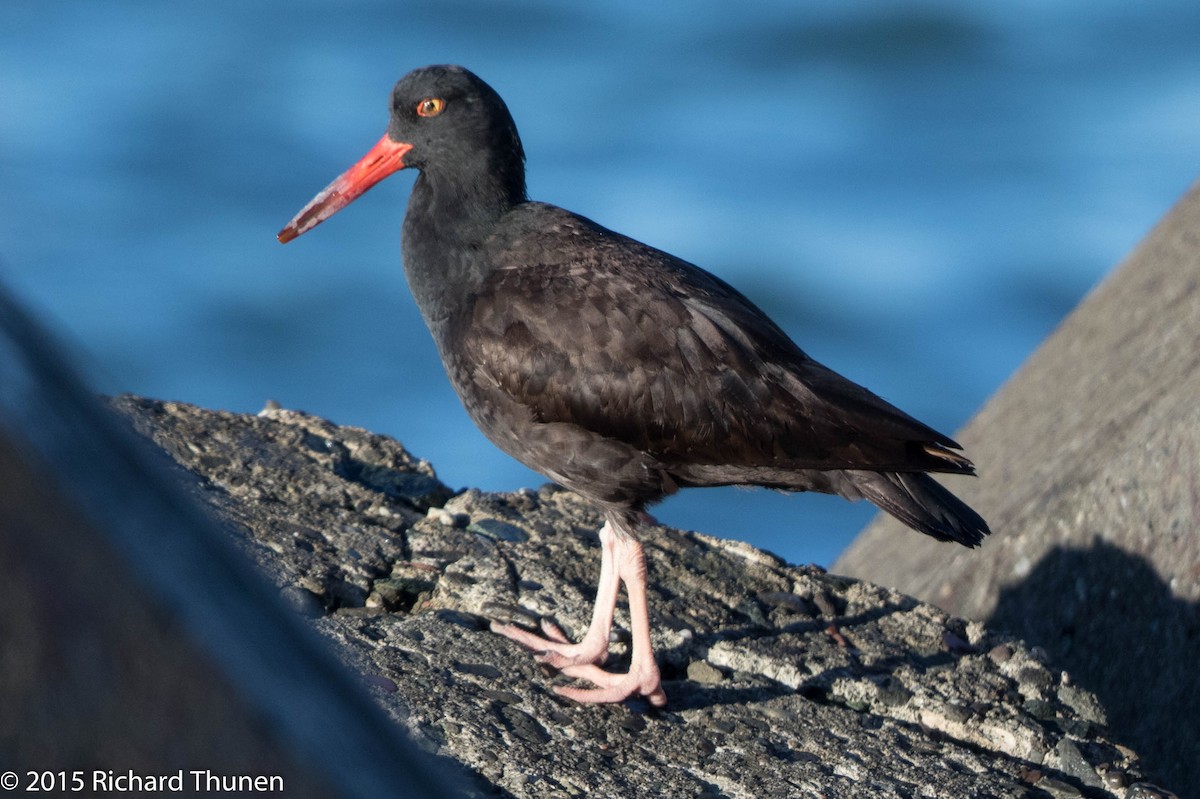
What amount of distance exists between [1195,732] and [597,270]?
7.83ft

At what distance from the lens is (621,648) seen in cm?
449

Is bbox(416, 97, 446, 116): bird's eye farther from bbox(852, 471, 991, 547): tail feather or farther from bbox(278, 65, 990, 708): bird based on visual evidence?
bbox(852, 471, 991, 547): tail feather

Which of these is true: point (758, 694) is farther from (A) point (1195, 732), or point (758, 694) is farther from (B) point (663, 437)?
(A) point (1195, 732)

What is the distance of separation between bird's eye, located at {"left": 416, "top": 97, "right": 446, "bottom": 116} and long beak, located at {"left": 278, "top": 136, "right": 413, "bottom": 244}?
23cm

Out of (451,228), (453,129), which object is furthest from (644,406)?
(453,129)

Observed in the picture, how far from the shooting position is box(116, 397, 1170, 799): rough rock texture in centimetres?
368

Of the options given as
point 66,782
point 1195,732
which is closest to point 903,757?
point 1195,732

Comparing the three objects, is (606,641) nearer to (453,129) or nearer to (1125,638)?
(1125,638)

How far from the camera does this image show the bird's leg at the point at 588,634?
4.13 m

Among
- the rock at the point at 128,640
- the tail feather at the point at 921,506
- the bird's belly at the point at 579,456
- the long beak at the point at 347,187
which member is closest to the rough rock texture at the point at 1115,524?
the tail feather at the point at 921,506

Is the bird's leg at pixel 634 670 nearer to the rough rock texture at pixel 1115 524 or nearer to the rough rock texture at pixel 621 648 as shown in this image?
the rough rock texture at pixel 621 648

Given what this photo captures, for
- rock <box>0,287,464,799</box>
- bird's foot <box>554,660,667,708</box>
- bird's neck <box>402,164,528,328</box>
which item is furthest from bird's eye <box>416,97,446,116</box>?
rock <box>0,287,464,799</box>

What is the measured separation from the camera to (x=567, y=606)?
4.54 metres

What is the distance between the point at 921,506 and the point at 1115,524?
3.25 ft
